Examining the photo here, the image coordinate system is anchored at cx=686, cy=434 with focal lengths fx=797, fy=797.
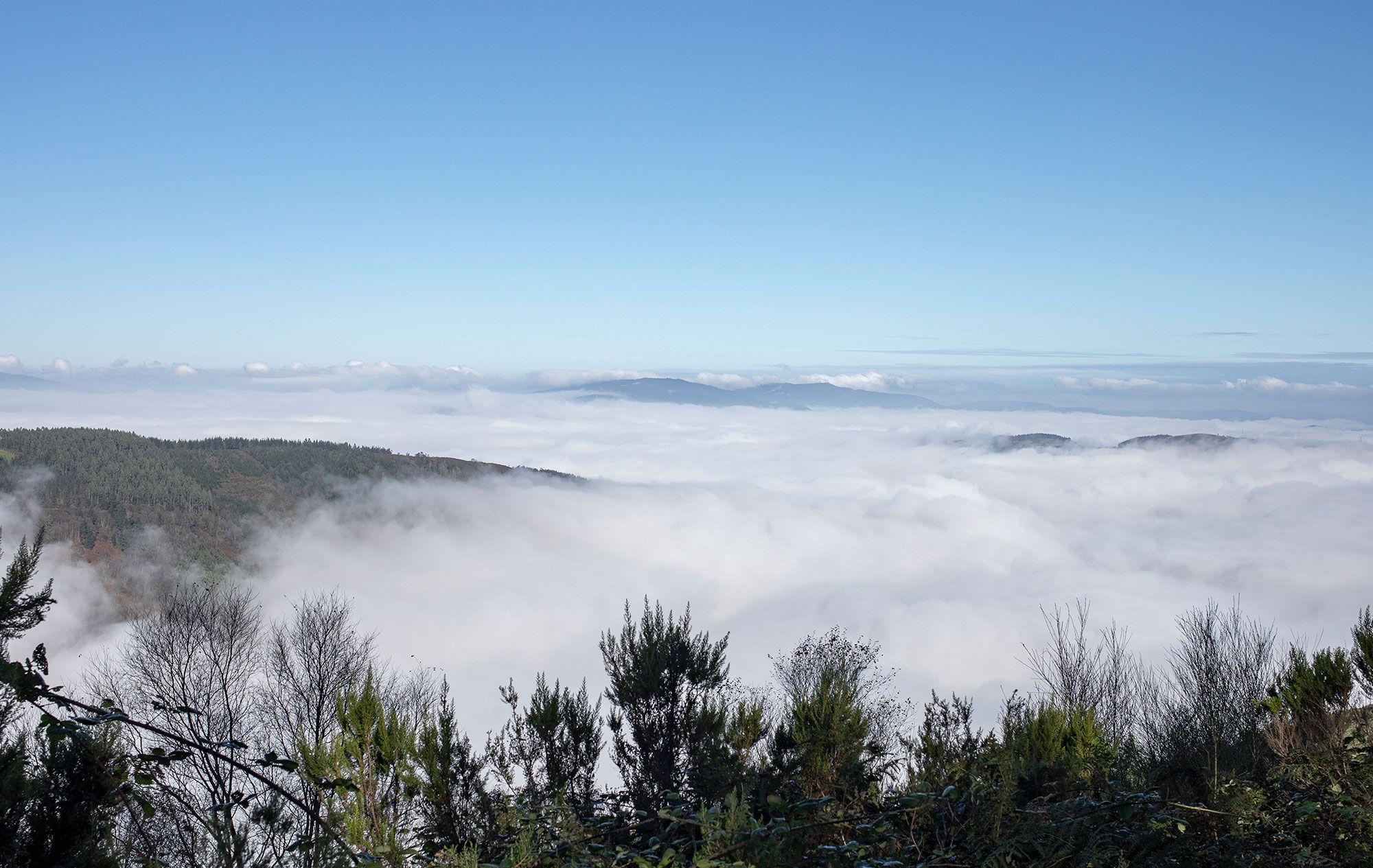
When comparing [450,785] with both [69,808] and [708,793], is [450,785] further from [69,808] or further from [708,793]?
[69,808]

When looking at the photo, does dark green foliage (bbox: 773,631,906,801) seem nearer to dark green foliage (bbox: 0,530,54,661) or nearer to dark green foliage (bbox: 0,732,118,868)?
dark green foliage (bbox: 0,732,118,868)

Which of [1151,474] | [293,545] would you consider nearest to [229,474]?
[293,545]

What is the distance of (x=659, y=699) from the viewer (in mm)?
10141

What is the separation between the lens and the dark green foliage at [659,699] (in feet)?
31.8

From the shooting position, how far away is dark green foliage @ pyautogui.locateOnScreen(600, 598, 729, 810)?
9.69m

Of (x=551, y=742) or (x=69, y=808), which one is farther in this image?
(x=551, y=742)

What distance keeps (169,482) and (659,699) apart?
135m

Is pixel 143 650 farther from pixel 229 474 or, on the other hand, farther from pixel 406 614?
pixel 229 474

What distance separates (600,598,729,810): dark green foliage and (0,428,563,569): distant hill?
111924mm

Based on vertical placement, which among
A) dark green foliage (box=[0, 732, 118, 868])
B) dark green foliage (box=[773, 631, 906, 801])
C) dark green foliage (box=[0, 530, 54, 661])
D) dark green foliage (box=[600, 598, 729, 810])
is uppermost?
dark green foliage (box=[0, 530, 54, 661])

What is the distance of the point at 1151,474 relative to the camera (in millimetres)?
194375

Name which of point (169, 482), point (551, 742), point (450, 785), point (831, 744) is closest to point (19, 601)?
point (450, 785)

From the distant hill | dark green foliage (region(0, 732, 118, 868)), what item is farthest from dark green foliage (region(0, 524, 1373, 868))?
the distant hill

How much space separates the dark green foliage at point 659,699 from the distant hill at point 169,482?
111924 mm
